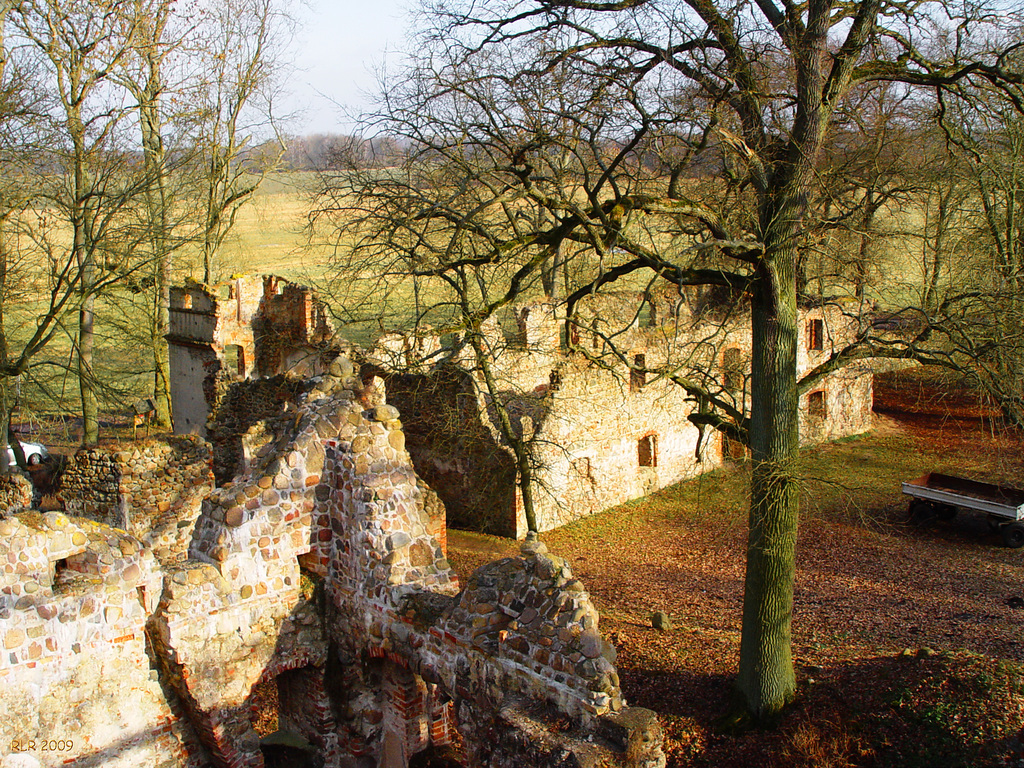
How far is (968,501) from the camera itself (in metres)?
16.8

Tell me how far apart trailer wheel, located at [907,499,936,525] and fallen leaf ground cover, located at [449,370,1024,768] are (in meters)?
0.28

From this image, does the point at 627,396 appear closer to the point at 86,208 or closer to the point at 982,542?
the point at 982,542

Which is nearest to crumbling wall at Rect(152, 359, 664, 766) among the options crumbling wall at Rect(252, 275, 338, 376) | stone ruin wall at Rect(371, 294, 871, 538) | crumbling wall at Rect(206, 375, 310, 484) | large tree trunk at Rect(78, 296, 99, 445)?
stone ruin wall at Rect(371, 294, 871, 538)

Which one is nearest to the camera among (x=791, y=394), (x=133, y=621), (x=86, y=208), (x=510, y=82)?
(x=133, y=621)

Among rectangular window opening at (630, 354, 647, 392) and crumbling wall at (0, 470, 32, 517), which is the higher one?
rectangular window opening at (630, 354, 647, 392)

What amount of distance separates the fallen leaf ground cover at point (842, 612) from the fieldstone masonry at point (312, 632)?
11.7 ft

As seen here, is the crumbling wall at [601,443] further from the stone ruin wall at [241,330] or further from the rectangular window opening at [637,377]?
the stone ruin wall at [241,330]

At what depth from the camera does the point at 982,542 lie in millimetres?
16781

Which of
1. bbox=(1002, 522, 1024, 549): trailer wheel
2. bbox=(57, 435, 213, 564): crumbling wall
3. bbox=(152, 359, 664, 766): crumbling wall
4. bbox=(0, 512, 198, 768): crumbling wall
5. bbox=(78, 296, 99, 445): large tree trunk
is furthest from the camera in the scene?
bbox=(78, 296, 99, 445): large tree trunk

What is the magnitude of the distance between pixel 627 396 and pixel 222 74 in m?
16.4

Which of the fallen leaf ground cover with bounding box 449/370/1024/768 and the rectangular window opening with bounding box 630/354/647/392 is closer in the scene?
the fallen leaf ground cover with bounding box 449/370/1024/768

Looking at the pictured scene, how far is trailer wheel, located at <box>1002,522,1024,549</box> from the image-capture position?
16.3 metres

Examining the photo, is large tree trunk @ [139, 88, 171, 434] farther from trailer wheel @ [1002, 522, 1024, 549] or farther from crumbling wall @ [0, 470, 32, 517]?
trailer wheel @ [1002, 522, 1024, 549]

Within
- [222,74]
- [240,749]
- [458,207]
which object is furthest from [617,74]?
[222,74]
